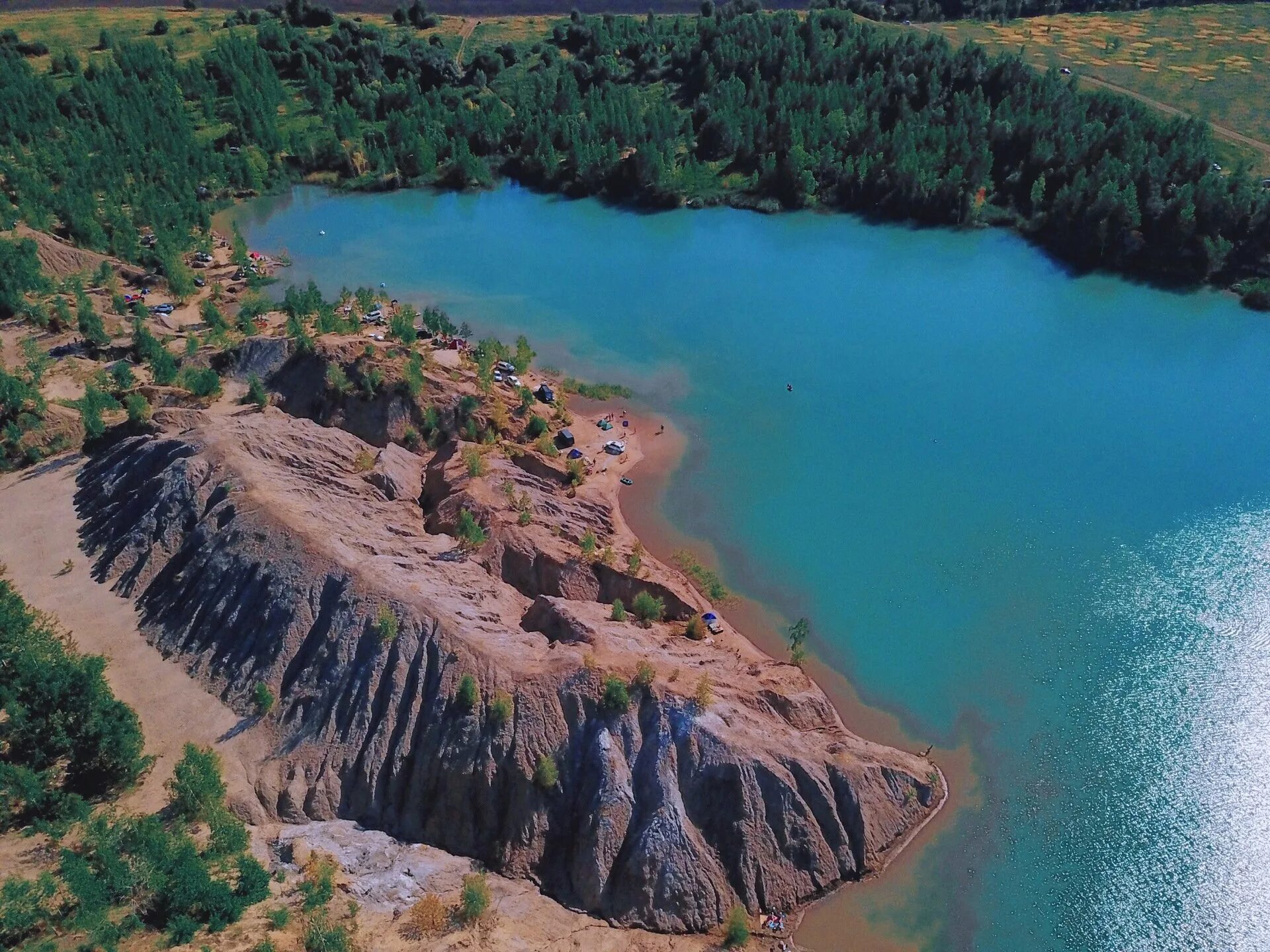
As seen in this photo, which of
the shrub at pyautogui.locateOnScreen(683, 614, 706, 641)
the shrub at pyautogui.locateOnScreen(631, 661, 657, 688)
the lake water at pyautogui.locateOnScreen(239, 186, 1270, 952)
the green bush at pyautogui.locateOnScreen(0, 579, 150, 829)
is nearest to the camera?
the green bush at pyautogui.locateOnScreen(0, 579, 150, 829)

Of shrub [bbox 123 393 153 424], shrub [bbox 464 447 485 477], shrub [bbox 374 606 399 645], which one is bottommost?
shrub [bbox 464 447 485 477]

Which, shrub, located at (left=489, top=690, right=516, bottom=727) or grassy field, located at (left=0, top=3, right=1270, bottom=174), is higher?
grassy field, located at (left=0, top=3, right=1270, bottom=174)

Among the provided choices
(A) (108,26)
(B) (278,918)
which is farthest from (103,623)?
(A) (108,26)

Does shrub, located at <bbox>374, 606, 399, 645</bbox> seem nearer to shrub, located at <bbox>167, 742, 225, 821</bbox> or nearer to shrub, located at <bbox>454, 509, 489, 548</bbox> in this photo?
shrub, located at <bbox>167, 742, 225, 821</bbox>

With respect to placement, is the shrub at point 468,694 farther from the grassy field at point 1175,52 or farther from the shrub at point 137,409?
the grassy field at point 1175,52

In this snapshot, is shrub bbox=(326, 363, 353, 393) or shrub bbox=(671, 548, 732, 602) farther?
shrub bbox=(326, 363, 353, 393)

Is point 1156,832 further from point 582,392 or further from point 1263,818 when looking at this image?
point 582,392

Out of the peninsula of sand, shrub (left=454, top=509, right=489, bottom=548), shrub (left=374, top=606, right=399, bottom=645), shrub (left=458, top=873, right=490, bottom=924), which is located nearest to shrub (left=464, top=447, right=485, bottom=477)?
the peninsula of sand

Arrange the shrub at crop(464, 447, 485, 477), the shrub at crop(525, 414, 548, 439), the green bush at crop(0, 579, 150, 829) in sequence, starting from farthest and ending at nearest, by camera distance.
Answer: the shrub at crop(525, 414, 548, 439), the shrub at crop(464, 447, 485, 477), the green bush at crop(0, 579, 150, 829)
